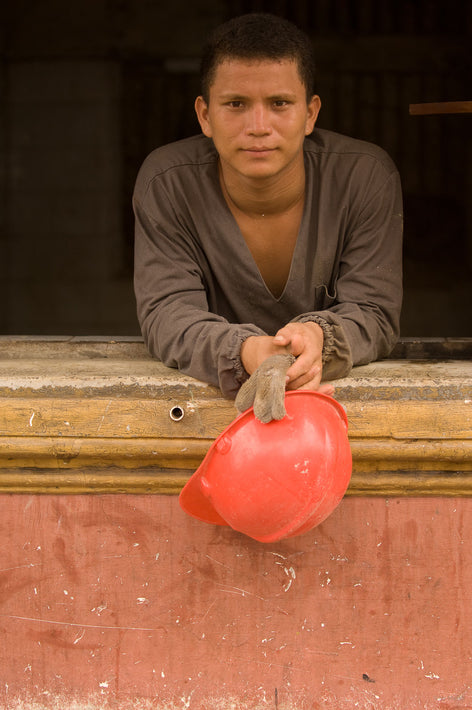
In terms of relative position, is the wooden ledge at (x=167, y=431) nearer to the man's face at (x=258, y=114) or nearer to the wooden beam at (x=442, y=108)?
the man's face at (x=258, y=114)

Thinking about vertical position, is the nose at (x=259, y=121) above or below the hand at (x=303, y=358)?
above

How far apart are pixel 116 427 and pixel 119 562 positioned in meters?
0.28

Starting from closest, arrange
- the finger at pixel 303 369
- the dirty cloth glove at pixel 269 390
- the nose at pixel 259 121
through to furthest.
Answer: the dirty cloth glove at pixel 269 390 < the finger at pixel 303 369 < the nose at pixel 259 121

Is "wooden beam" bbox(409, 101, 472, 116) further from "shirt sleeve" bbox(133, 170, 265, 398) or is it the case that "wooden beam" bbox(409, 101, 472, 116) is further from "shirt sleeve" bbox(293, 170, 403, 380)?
"shirt sleeve" bbox(133, 170, 265, 398)

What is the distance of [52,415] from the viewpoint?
4.91 feet

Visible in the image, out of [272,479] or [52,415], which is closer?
[272,479]

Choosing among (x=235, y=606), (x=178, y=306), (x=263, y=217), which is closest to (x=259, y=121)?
(x=263, y=217)

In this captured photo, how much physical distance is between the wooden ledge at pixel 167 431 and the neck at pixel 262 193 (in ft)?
1.69

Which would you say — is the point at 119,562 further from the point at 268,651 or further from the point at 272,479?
the point at 272,479

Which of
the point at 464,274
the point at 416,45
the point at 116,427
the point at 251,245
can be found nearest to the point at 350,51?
the point at 416,45

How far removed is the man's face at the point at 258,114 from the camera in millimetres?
1604

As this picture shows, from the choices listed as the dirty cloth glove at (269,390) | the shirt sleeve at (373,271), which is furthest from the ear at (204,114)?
the dirty cloth glove at (269,390)

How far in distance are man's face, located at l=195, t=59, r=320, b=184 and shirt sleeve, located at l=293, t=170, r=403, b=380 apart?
244mm

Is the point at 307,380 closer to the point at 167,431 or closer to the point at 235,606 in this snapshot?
the point at 167,431
